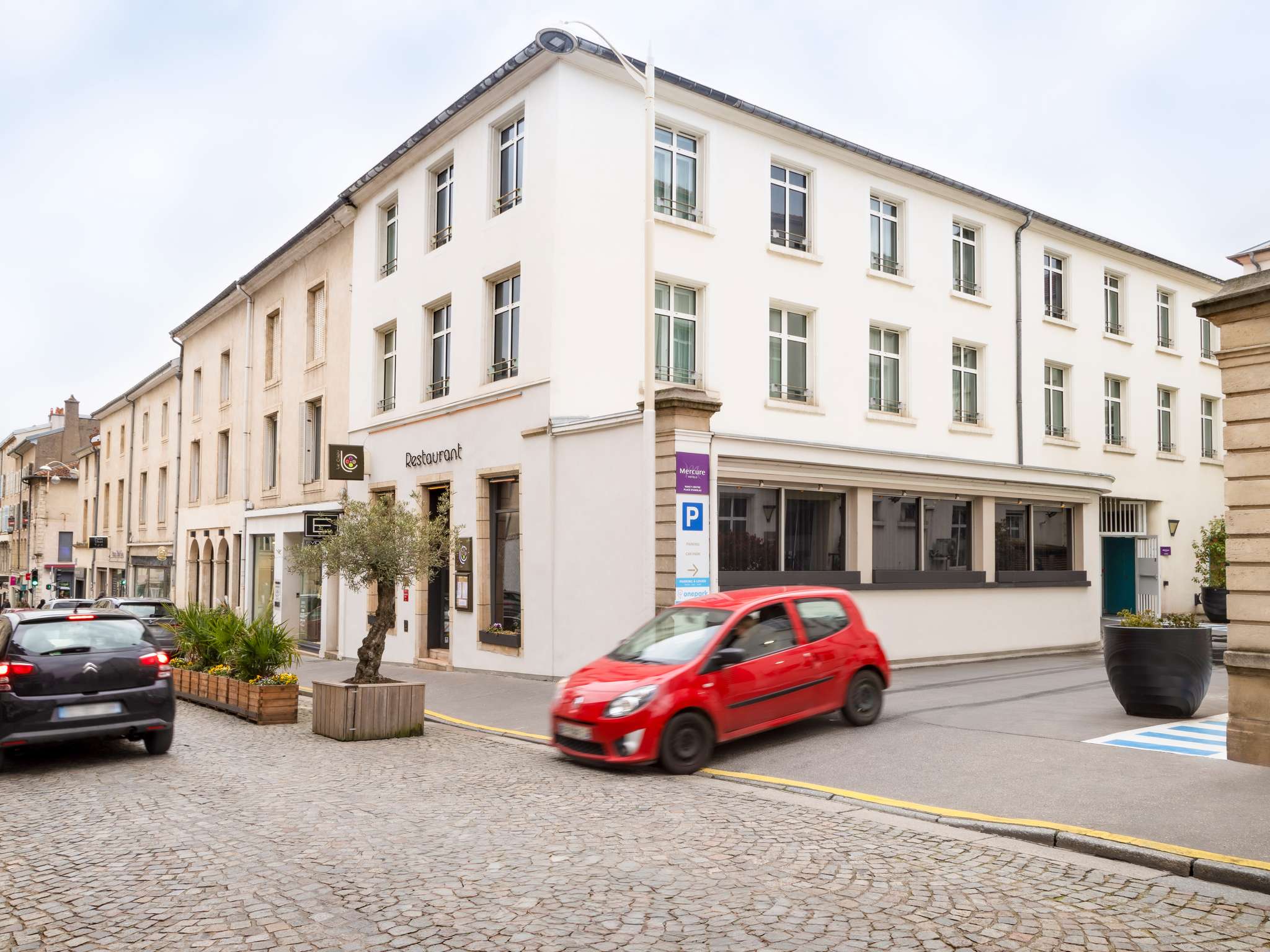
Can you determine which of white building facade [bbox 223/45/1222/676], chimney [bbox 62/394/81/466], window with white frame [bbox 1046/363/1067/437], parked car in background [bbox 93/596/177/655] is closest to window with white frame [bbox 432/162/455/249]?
white building facade [bbox 223/45/1222/676]

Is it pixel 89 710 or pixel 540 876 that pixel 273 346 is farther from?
pixel 540 876

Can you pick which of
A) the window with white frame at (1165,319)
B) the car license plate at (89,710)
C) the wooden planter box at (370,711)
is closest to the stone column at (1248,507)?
the wooden planter box at (370,711)

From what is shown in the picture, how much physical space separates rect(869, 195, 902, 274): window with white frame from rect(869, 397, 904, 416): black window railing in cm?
268

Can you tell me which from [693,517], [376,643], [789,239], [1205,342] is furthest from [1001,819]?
[1205,342]

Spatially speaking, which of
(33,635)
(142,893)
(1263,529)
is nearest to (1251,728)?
(1263,529)

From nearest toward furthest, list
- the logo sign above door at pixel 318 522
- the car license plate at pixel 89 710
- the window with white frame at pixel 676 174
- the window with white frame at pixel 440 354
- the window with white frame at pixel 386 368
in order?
the car license plate at pixel 89 710
the window with white frame at pixel 676 174
the window with white frame at pixel 440 354
the window with white frame at pixel 386 368
the logo sign above door at pixel 318 522

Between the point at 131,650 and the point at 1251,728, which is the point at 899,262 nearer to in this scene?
the point at 1251,728

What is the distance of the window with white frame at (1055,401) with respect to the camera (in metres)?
25.0

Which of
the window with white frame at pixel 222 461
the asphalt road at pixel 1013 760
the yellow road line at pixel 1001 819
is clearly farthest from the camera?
the window with white frame at pixel 222 461

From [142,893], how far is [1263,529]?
352 inches

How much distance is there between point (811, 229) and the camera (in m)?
20.6

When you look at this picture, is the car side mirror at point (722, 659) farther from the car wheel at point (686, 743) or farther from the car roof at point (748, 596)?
the car roof at point (748, 596)

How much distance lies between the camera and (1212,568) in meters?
25.2

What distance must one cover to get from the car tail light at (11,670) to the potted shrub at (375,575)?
3.24 metres
